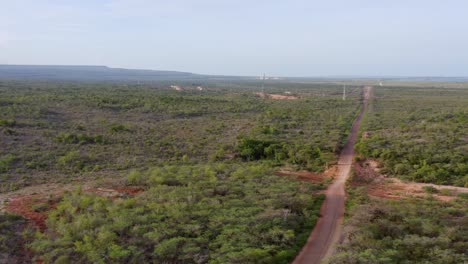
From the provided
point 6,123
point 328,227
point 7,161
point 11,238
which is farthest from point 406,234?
point 6,123

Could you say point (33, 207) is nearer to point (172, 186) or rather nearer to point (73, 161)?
point (172, 186)

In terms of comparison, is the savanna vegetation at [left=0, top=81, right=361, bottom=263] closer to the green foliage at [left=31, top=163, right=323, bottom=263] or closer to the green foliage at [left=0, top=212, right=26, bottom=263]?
the green foliage at [left=31, top=163, right=323, bottom=263]

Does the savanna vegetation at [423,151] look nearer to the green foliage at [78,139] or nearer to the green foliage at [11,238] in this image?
the green foliage at [11,238]

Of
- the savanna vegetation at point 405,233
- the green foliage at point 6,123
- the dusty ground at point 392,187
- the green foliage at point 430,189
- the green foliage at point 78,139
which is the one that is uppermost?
the green foliage at point 6,123

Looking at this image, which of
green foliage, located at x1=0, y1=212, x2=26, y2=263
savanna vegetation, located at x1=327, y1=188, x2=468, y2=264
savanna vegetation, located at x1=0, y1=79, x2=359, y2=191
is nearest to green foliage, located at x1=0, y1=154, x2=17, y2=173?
savanna vegetation, located at x1=0, y1=79, x2=359, y2=191

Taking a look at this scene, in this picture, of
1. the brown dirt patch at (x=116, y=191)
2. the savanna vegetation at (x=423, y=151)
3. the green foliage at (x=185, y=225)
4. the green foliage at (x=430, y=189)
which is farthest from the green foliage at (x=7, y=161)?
the green foliage at (x=430, y=189)

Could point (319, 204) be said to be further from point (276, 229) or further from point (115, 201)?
point (115, 201)
